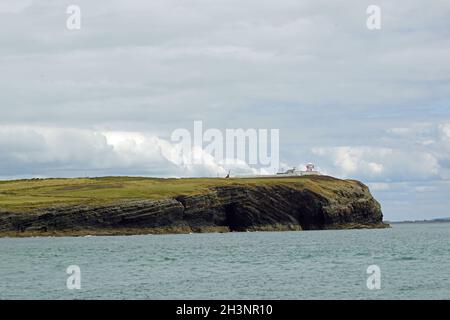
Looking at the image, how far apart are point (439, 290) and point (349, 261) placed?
29.9 meters

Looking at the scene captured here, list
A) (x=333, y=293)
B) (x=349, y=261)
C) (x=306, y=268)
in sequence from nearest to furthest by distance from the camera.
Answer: (x=333, y=293) < (x=306, y=268) < (x=349, y=261)
